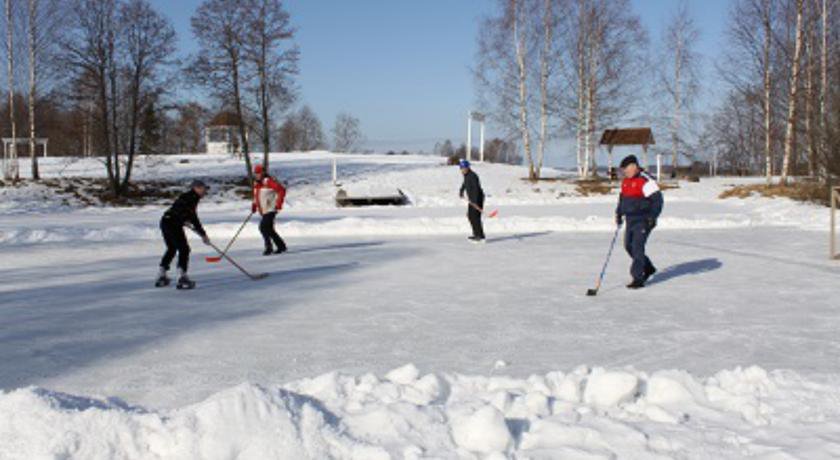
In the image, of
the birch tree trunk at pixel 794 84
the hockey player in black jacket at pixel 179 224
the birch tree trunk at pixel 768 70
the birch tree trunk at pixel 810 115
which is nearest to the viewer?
the hockey player in black jacket at pixel 179 224

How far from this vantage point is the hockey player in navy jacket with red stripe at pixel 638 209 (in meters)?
8.19

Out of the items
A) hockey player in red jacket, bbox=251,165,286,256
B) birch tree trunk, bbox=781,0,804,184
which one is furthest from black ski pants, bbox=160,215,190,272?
birch tree trunk, bbox=781,0,804,184

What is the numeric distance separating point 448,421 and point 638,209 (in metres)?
5.47

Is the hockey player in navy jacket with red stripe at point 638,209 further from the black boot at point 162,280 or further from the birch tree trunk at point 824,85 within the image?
the birch tree trunk at point 824,85

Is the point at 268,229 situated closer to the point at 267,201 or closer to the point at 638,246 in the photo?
the point at 267,201

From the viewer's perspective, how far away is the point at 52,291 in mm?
8281

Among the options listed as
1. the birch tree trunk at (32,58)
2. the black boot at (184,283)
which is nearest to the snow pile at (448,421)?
the black boot at (184,283)

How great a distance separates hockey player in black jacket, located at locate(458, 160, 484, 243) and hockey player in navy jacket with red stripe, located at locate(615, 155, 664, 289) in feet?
14.7

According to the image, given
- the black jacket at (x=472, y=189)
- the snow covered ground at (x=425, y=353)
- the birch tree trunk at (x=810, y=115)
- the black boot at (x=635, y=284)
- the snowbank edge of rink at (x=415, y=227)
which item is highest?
the birch tree trunk at (x=810, y=115)

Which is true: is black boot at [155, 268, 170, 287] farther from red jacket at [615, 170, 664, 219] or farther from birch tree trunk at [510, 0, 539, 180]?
birch tree trunk at [510, 0, 539, 180]

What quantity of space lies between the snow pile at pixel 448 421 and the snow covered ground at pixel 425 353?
0.04 ft

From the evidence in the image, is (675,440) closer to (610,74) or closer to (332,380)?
(332,380)

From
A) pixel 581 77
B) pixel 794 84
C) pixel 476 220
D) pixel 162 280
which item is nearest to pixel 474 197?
pixel 476 220

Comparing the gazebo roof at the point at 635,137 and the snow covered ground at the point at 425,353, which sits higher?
the gazebo roof at the point at 635,137
